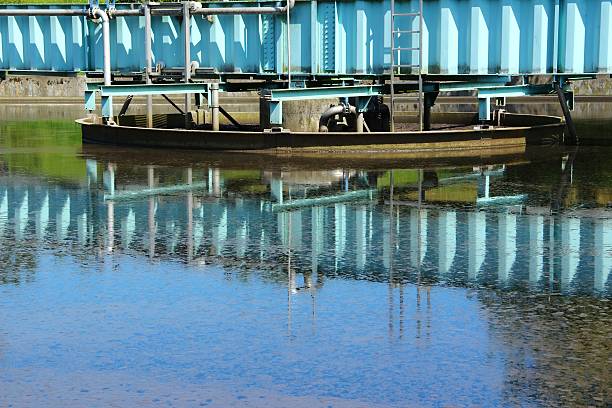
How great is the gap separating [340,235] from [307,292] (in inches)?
122

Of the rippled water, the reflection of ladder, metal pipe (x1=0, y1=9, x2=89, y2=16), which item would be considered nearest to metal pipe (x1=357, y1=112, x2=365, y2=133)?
the reflection of ladder

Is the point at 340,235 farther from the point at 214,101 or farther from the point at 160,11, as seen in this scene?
the point at 160,11

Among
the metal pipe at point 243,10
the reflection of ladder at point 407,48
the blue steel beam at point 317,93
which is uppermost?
the metal pipe at point 243,10

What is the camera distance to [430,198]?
17062 mm

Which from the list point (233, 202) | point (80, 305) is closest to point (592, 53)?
point (233, 202)

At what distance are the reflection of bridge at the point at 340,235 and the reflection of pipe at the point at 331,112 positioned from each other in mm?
8503

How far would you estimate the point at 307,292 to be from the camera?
34.6 ft

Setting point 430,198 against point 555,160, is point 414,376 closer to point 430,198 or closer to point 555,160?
point 430,198

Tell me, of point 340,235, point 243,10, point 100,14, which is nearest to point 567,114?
point 243,10

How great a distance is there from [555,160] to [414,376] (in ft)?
52.1

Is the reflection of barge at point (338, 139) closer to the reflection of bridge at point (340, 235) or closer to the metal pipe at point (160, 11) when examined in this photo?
the metal pipe at point (160, 11)

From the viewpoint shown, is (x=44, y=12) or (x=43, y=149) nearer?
(x=43, y=149)

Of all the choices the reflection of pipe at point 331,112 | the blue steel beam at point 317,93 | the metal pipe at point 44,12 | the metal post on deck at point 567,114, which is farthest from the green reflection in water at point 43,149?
the metal post on deck at point 567,114

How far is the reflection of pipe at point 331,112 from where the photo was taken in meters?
26.1
